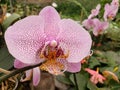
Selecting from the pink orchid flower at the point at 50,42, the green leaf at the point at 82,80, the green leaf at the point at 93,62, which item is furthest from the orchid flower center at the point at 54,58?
the green leaf at the point at 93,62

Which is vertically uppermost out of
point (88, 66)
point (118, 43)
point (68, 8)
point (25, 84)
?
point (25, 84)

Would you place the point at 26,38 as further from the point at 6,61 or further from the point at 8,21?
the point at 8,21

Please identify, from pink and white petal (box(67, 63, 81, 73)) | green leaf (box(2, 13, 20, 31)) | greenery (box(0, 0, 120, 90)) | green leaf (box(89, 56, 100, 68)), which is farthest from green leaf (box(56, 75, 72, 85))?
pink and white petal (box(67, 63, 81, 73))

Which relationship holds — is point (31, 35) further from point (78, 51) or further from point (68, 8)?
point (68, 8)

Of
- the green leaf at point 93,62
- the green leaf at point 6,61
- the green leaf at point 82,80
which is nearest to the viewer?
the green leaf at point 6,61

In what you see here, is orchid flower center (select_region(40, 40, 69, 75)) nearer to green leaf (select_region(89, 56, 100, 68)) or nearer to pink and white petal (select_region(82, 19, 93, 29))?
pink and white petal (select_region(82, 19, 93, 29))

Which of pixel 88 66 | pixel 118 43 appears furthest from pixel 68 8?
pixel 88 66

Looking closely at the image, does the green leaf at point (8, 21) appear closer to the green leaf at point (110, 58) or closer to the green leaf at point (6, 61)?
the green leaf at point (6, 61)

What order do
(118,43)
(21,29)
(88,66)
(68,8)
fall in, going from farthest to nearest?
(68,8) → (118,43) → (88,66) → (21,29)

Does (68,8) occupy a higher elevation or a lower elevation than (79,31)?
lower
